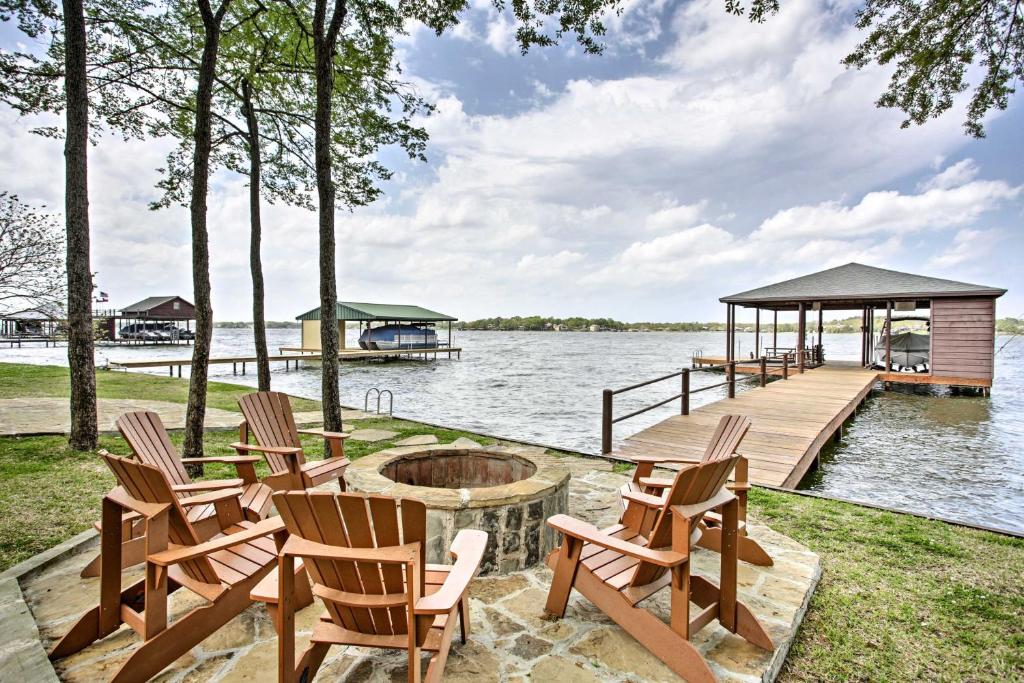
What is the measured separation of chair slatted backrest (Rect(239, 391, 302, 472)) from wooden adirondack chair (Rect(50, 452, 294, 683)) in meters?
1.33

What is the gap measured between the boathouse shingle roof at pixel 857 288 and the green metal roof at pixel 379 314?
20.3 m

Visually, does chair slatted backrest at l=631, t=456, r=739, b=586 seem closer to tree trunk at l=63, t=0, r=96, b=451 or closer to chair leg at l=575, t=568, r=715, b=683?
chair leg at l=575, t=568, r=715, b=683

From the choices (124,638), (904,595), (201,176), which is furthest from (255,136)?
(904,595)

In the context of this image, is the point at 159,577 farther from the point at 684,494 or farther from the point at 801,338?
the point at 801,338

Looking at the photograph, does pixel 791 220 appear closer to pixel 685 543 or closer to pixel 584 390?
pixel 584 390

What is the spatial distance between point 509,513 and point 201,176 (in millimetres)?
4726

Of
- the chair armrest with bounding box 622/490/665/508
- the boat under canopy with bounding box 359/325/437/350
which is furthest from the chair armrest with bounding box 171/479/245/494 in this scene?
the boat under canopy with bounding box 359/325/437/350

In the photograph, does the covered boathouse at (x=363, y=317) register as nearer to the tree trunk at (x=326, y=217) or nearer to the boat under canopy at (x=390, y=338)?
the boat under canopy at (x=390, y=338)

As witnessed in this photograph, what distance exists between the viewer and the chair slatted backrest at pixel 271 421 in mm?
3600

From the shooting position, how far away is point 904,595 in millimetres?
2811

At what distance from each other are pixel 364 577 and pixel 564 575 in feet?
3.60

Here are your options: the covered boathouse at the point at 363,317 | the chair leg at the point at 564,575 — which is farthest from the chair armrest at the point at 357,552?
the covered boathouse at the point at 363,317

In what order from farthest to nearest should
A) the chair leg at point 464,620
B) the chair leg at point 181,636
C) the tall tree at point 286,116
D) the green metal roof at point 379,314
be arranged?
the green metal roof at point 379,314 < the tall tree at point 286,116 < the chair leg at point 464,620 < the chair leg at point 181,636

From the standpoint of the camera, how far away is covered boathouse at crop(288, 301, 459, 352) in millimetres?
30516
